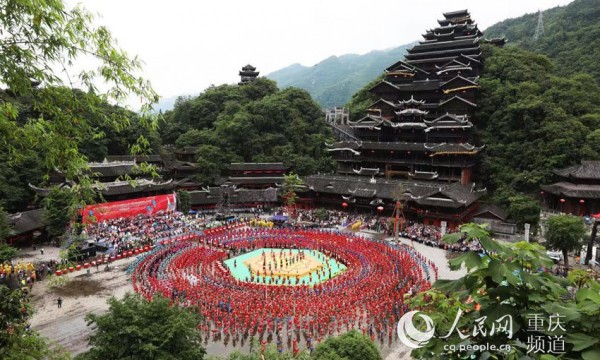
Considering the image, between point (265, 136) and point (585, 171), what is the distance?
1566 inches

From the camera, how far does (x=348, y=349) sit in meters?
11.7

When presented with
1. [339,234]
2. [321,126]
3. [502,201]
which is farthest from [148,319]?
[321,126]

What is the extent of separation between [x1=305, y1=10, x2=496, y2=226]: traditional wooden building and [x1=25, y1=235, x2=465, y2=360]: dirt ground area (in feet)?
33.5

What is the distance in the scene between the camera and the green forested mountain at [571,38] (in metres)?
53.6

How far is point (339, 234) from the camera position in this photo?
1330 inches

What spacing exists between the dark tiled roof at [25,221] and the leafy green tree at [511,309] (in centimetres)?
3393

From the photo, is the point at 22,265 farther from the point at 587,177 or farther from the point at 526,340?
the point at 587,177

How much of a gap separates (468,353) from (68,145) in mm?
5598

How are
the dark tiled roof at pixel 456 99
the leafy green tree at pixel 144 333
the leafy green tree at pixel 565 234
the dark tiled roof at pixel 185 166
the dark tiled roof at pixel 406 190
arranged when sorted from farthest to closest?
the dark tiled roof at pixel 185 166 → the dark tiled roof at pixel 456 99 → the dark tiled roof at pixel 406 190 → the leafy green tree at pixel 565 234 → the leafy green tree at pixel 144 333

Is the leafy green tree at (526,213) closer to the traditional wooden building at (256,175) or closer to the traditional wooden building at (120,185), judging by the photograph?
the traditional wooden building at (256,175)

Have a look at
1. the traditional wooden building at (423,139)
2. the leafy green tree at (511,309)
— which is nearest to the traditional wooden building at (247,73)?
the traditional wooden building at (423,139)

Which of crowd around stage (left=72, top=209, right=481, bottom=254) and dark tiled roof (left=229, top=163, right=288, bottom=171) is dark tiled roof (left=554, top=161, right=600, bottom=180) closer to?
crowd around stage (left=72, top=209, right=481, bottom=254)

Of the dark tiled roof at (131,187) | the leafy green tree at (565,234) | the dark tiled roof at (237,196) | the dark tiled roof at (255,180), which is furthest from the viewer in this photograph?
the dark tiled roof at (255,180)

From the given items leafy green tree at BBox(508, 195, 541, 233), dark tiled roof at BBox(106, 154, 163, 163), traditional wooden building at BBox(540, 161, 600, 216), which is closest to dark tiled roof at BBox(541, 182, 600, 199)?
traditional wooden building at BBox(540, 161, 600, 216)
